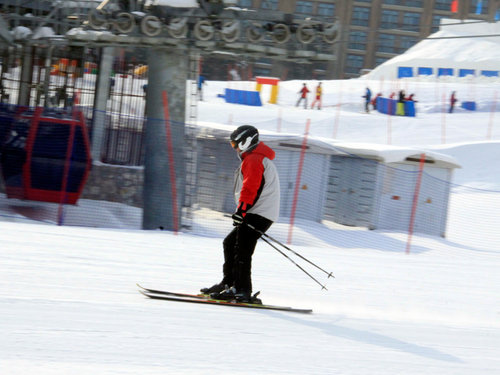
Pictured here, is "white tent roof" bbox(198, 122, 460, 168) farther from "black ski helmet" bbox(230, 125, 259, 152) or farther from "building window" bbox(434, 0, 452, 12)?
"building window" bbox(434, 0, 452, 12)

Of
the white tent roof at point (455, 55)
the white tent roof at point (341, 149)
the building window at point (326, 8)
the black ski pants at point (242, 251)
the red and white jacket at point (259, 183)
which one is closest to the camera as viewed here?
the red and white jacket at point (259, 183)

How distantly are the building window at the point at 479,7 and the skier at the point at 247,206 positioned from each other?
87484mm

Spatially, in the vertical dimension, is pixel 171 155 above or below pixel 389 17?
below

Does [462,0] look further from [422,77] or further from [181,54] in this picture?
[181,54]

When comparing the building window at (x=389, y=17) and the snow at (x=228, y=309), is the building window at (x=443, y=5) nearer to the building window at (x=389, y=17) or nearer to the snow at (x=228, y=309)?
the building window at (x=389, y=17)

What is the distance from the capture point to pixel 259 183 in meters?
6.67

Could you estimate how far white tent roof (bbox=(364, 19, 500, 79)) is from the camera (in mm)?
57875

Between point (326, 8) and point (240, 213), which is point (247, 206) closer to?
point (240, 213)

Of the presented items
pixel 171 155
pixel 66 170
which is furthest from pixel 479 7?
pixel 66 170

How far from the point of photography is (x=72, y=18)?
22.3 metres

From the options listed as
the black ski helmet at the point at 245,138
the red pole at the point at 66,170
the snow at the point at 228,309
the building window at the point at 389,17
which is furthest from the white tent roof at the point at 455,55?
the black ski helmet at the point at 245,138

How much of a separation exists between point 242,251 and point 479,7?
87.9m

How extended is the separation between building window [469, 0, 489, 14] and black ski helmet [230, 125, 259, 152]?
287ft

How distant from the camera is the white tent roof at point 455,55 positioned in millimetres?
57875
